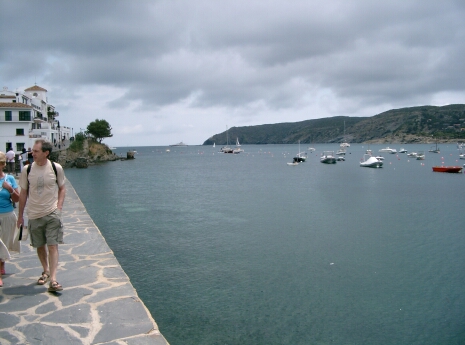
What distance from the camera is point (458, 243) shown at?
17.8 metres

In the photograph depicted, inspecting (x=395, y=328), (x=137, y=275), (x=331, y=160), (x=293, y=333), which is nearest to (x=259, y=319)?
(x=293, y=333)

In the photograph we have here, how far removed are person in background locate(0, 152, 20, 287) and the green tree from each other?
101 meters

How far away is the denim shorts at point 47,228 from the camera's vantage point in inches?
257

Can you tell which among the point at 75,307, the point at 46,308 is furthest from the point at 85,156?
the point at 75,307

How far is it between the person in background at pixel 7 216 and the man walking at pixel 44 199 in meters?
0.37

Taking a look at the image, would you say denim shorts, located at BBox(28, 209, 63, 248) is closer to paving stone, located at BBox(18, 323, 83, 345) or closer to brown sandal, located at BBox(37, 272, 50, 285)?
brown sandal, located at BBox(37, 272, 50, 285)

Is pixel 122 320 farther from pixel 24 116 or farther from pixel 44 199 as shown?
pixel 24 116

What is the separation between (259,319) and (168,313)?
249cm

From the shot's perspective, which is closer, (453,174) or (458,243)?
(458,243)

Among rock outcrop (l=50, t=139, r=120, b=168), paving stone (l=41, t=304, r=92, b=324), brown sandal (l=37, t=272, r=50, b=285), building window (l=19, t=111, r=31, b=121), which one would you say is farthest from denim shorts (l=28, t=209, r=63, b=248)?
rock outcrop (l=50, t=139, r=120, b=168)

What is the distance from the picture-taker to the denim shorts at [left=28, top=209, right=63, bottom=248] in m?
6.53

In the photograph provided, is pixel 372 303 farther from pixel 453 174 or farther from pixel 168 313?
pixel 453 174

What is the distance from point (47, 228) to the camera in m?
6.58

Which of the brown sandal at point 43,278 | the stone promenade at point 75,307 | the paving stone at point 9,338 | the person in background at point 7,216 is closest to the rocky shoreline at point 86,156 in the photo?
the stone promenade at point 75,307
